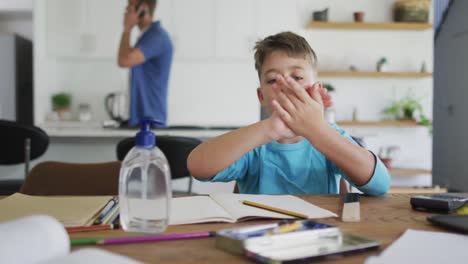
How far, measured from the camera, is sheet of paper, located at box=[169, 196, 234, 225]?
0.83 metres

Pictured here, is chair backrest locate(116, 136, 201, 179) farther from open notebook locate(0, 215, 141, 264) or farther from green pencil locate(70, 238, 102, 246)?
open notebook locate(0, 215, 141, 264)

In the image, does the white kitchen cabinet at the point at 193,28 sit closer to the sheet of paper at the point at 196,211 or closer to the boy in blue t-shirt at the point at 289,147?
the boy in blue t-shirt at the point at 289,147

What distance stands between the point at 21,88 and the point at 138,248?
433cm

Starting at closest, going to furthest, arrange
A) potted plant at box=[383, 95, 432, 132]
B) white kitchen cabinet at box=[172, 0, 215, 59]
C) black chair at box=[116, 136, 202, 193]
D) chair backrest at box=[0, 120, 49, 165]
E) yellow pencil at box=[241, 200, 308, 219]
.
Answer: yellow pencil at box=[241, 200, 308, 219], black chair at box=[116, 136, 202, 193], chair backrest at box=[0, 120, 49, 165], white kitchen cabinet at box=[172, 0, 215, 59], potted plant at box=[383, 95, 432, 132]

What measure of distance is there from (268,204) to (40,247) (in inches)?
21.3

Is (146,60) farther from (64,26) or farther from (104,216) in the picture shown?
(104,216)

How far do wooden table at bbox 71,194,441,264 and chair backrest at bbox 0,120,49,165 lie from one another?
5.83ft

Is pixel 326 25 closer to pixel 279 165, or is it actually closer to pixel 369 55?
pixel 369 55

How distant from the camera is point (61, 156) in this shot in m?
3.16

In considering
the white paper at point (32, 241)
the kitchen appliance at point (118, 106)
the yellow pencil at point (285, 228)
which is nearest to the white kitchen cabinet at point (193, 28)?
the kitchen appliance at point (118, 106)

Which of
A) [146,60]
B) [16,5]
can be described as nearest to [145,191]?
[146,60]

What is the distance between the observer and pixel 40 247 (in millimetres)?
490

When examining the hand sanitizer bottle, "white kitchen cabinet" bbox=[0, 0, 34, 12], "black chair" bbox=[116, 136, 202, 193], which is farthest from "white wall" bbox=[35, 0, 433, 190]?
the hand sanitizer bottle

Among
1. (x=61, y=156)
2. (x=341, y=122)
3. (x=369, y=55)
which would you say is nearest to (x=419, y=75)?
(x=369, y=55)
